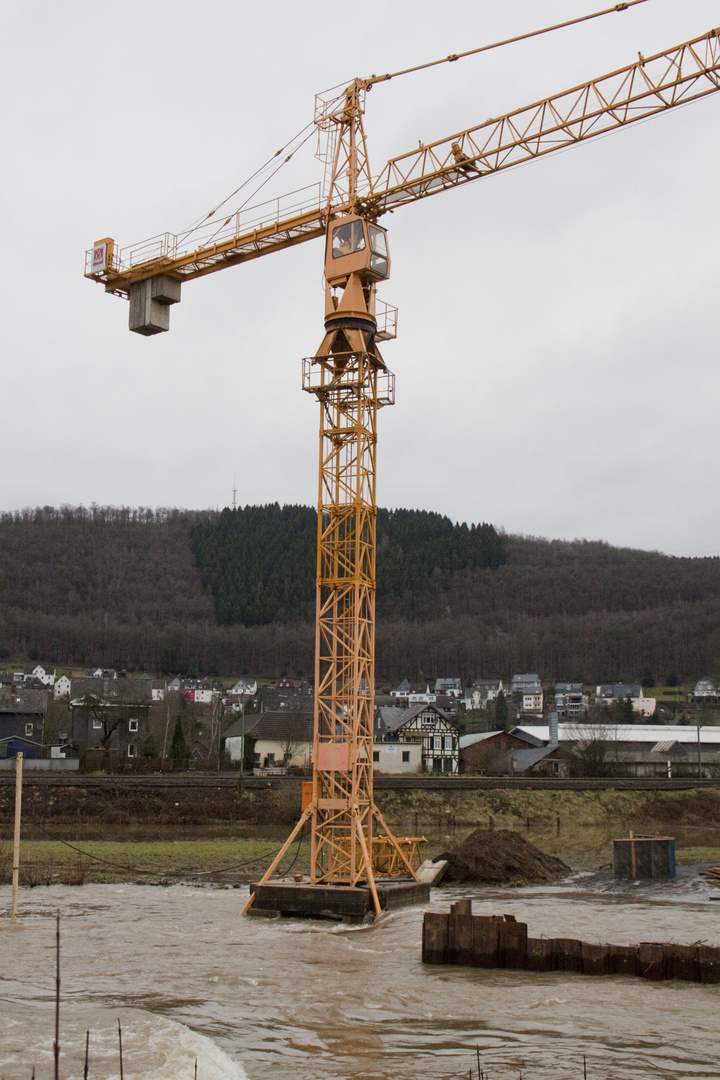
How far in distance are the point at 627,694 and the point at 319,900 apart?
12411cm

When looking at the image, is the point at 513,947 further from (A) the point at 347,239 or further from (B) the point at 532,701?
(B) the point at 532,701

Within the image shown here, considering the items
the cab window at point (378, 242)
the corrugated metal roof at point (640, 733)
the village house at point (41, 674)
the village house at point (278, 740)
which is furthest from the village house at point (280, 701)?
the cab window at point (378, 242)

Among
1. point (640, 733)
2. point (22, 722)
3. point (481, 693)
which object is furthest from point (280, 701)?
point (481, 693)

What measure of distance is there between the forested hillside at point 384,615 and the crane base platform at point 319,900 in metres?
145

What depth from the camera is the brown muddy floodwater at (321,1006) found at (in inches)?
527

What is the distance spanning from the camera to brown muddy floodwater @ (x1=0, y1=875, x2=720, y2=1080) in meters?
13.4

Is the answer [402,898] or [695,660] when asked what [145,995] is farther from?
[695,660]

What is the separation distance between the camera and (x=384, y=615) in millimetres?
193375

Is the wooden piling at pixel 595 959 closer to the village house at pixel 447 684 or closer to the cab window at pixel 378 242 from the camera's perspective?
the cab window at pixel 378 242

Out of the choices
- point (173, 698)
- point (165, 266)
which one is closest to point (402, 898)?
point (165, 266)

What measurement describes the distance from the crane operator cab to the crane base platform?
51.9 feet

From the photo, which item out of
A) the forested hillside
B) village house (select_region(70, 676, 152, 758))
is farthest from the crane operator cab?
the forested hillside

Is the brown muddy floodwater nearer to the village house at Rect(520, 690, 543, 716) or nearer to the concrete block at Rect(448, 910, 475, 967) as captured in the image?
the concrete block at Rect(448, 910, 475, 967)

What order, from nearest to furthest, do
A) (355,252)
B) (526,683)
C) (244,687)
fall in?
(355,252), (244,687), (526,683)
